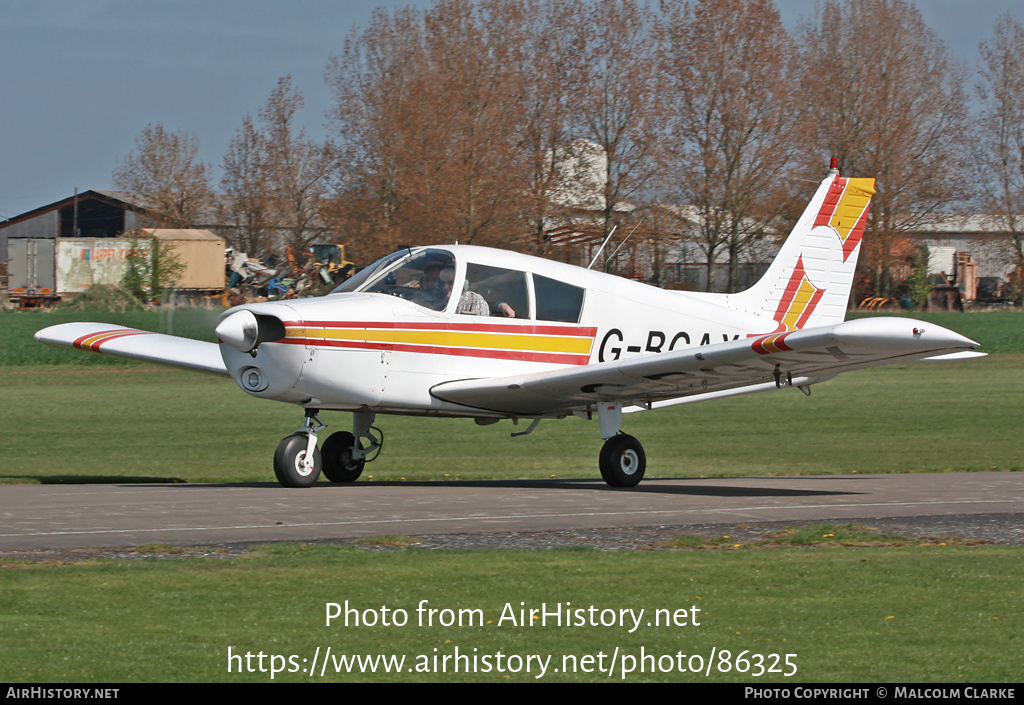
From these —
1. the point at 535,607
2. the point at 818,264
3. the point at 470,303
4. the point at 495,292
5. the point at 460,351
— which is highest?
the point at 818,264

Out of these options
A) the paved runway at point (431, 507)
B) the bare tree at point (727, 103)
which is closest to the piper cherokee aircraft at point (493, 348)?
the paved runway at point (431, 507)

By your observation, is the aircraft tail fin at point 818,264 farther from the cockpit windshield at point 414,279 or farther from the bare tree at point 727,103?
the bare tree at point 727,103

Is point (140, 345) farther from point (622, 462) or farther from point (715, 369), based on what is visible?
point (715, 369)

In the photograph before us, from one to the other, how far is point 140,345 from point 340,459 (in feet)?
9.73

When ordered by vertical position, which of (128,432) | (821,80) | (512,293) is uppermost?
(821,80)

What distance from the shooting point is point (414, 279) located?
488 inches

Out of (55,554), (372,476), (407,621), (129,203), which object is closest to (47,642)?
(407,621)

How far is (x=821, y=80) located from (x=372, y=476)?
4977 centimetres

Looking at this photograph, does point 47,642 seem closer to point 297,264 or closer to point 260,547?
point 260,547

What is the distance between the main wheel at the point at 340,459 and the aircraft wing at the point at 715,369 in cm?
158

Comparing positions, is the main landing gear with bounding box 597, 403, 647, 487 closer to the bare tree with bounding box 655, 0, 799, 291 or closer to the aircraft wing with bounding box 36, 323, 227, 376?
the aircraft wing with bounding box 36, 323, 227, 376

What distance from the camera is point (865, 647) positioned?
5531 millimetres

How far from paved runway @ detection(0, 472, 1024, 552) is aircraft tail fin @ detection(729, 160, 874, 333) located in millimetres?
2241

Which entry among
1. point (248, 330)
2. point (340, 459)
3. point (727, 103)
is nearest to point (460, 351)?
point (340, 459)
